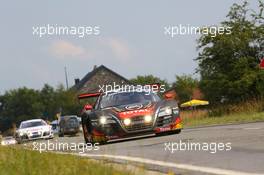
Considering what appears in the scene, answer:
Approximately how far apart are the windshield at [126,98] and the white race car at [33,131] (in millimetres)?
19896

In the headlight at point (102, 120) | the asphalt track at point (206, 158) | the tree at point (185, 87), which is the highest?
the tree at point (185, 87)

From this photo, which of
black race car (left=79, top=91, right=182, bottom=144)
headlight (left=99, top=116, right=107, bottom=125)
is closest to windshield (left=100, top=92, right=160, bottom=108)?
black race car (left=79, top=91, right=182, bottom=144)

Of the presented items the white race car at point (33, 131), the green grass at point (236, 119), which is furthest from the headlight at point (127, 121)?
the white race car at point (33, 131)

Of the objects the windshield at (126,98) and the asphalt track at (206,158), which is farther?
the windshield at (126,98)

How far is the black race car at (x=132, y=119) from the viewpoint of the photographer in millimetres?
17531

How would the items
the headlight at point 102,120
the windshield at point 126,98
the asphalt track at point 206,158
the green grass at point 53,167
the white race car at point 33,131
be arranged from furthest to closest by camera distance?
1. the white race car at point 33,131
2. the windshield at point 126,98
3. the headlight at point 102,120
4. the asphalt track at point 206,158
5. the green grass at point 53,167

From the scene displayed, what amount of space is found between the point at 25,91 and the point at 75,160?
128190 mm

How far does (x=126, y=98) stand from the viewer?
18719mm

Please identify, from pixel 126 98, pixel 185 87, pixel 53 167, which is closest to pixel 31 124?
pixel 126 98

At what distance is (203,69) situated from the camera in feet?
142

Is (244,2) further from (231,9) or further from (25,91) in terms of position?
(25,91)

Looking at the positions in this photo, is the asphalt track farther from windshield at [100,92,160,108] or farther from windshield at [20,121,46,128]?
windshield at [20,121,46,128]

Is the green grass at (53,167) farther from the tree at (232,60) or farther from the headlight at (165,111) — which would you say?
the tree at (232,60)

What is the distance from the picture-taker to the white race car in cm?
3873
